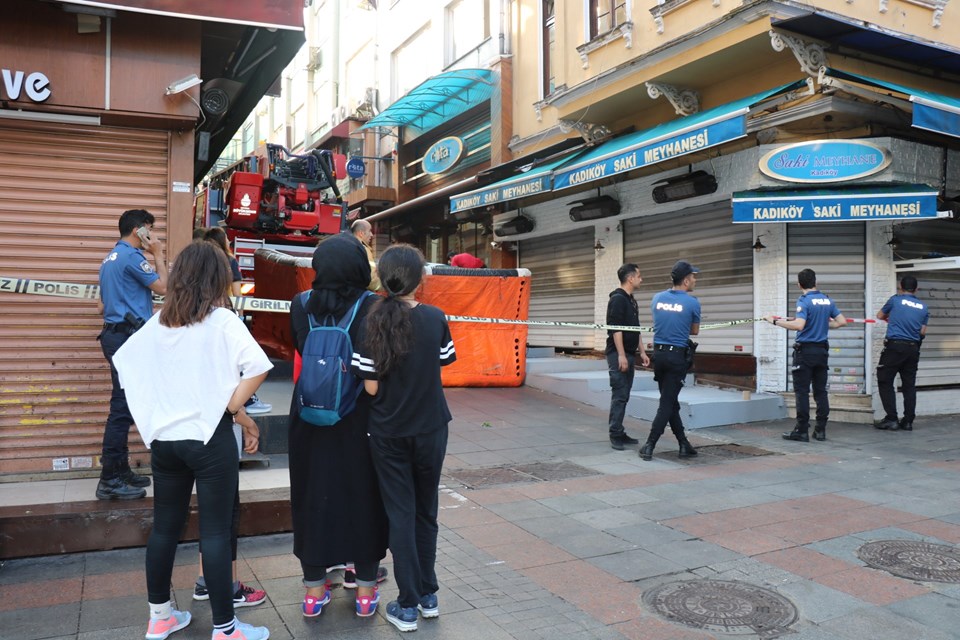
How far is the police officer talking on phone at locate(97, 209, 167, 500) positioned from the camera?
4.68 metres

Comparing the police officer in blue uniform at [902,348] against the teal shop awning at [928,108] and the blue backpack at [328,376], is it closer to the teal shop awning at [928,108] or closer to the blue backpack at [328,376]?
the teal shop awning at [928,108]

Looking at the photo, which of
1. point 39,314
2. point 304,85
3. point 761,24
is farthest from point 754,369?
point 304,85

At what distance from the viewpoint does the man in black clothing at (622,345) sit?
25.4 ft

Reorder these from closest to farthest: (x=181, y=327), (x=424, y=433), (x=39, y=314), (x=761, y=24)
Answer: (x=181, y=327) < (x=424, y=433) < (x=39, y=314) < (x=761, y=24)

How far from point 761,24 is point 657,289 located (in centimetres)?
448

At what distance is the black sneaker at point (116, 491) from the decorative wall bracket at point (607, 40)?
9.69 m

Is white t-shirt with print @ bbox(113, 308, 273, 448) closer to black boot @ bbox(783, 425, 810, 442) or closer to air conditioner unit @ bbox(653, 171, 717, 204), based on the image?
black boot @ bbox(783, 425, 810, 442)

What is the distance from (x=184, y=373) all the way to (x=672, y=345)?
17.1 ft

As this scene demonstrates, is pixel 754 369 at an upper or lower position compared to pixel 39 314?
lower

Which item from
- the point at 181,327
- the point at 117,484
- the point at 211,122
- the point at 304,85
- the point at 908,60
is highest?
the point at 304,85

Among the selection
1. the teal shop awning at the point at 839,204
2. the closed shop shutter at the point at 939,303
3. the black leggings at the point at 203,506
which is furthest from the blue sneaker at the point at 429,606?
the closed shop shutter at the point at 939,303

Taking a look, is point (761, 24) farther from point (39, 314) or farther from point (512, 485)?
point (39, 314)

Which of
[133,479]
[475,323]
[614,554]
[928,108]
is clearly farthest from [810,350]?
[133,479]

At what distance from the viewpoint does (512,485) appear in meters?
→ 6.36
